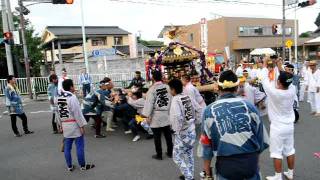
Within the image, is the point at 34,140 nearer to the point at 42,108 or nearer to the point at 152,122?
the point at 152,122

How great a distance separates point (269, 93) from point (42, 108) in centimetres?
1187

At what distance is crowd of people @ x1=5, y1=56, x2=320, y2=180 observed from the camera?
9.20 ft

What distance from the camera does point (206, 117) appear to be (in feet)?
9.57

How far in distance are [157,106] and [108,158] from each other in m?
1.57

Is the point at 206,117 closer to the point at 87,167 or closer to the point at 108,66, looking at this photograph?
the point at 87,167

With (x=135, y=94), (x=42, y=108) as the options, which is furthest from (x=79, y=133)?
(x=42, y=108)

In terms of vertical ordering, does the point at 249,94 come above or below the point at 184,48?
below

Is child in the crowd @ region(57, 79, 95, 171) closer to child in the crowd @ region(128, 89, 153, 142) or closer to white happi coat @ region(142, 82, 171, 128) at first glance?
white happi coat @ region(142, 82, 171, 128)

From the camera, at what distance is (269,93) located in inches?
181

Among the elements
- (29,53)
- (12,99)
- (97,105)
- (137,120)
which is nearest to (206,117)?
(137,120)

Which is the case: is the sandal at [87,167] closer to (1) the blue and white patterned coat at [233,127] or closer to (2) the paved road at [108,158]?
(2) the paved road at [108,158]

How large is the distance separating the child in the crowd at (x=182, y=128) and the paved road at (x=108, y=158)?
1.40 ft

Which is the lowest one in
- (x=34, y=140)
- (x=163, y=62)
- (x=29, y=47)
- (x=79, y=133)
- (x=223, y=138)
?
(x=34, y=140)

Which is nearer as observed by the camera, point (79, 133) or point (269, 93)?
point (269, 93)
